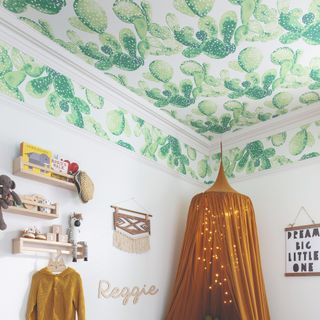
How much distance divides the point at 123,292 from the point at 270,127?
1.74 meters

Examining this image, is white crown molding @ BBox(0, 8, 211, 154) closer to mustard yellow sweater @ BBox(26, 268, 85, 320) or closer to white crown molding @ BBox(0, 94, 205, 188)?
white crown molding @ BBox(0, 94, 205, 188)

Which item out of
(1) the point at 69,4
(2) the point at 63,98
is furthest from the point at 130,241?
(1) the point at 69,4

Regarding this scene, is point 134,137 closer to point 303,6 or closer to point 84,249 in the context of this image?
point 84,249

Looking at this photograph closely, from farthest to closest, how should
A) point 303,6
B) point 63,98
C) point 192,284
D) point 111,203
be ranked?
point 192,284 → point 111,203 → point 63,98 → point 303,6

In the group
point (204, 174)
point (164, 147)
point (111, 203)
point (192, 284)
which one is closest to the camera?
point (111, 203)

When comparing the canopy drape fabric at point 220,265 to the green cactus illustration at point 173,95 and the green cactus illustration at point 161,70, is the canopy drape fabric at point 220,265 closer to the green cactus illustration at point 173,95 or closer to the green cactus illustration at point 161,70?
the green cactus illustration at point 173,95

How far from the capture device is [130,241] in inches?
106

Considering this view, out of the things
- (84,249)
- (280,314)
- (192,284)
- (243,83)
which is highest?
(243,83)

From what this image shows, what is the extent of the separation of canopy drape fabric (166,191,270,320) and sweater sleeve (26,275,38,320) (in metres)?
1.07

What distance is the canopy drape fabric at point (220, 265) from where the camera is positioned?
2.68 m

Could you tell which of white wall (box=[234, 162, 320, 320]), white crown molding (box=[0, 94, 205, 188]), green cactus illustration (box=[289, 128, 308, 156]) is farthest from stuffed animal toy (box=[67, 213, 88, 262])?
green cactus illustration (box=[289, 128, 308, 156])

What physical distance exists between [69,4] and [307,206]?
2.10 meters

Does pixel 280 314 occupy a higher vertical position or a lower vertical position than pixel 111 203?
lower

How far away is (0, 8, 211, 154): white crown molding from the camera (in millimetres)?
2188
